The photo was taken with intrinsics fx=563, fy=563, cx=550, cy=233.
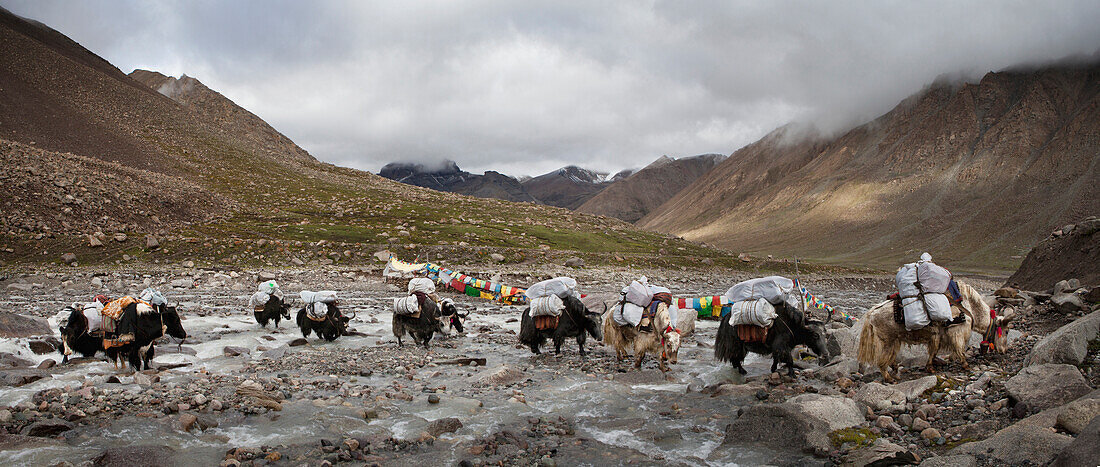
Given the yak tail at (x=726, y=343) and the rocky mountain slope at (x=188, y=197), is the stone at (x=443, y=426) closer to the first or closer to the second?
the yak tail at (x=726, y=343)

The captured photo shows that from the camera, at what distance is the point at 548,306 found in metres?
11.6

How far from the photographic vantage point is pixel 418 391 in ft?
29.2

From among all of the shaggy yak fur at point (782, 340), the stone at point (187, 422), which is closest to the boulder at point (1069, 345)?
the shaggy yak fur at point (782, 340)

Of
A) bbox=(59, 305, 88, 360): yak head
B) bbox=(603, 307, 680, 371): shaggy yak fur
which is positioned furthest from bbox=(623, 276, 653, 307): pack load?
bbox=(59, 305, 88, 360): yak head

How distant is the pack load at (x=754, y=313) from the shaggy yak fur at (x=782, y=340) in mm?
280

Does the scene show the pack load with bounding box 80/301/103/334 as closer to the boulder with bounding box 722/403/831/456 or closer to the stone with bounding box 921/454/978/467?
the boulder with bounding box 722/403/831/456

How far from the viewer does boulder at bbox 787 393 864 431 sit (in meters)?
6.29

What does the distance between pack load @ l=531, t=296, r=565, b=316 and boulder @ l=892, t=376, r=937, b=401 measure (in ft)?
20.1

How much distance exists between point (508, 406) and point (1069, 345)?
6.97 m

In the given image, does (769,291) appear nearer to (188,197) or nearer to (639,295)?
(639,295)

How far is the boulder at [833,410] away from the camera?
6.29 meters

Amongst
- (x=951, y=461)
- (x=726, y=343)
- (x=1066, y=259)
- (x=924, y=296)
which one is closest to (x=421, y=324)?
(x=726, y=343)

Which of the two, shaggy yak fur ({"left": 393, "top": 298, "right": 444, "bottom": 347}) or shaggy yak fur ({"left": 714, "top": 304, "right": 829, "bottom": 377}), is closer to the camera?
shaggy yak fur ({"left": 714, "top": 304, "right": 829, "bottom": 377})

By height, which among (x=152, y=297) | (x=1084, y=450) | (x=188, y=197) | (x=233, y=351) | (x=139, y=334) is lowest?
(x=233, y=351)
